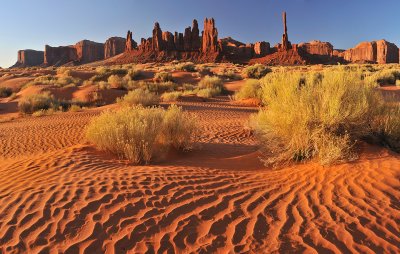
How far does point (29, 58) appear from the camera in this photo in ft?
457

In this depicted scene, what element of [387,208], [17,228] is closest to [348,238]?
[387,208]

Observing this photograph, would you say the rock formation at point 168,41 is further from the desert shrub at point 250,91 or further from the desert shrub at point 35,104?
the desert shrub at point 250,91

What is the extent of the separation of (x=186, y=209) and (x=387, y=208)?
8.34ft

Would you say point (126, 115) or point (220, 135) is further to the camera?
point (220, 135)

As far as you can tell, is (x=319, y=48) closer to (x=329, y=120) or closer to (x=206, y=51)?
(x=206, y=51)

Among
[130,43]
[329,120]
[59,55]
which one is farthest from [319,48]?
[329,120]

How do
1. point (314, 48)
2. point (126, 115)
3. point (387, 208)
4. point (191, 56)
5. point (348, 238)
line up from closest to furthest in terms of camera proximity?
point (348, 238), point (387, 208), point (126, 115), point (191, 56), point (314, 48)

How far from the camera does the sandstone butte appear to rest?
82.6 m

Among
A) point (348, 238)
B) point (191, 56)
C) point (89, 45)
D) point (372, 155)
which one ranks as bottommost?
point (348, 238)

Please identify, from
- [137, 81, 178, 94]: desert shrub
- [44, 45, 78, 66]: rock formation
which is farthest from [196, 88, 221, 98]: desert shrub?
[44, 45, 78, 66]: rock formation

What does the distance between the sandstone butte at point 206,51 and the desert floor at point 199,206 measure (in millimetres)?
72647

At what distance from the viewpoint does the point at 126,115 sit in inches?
304

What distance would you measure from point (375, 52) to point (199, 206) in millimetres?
127434

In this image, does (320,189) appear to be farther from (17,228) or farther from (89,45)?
(89,45)
